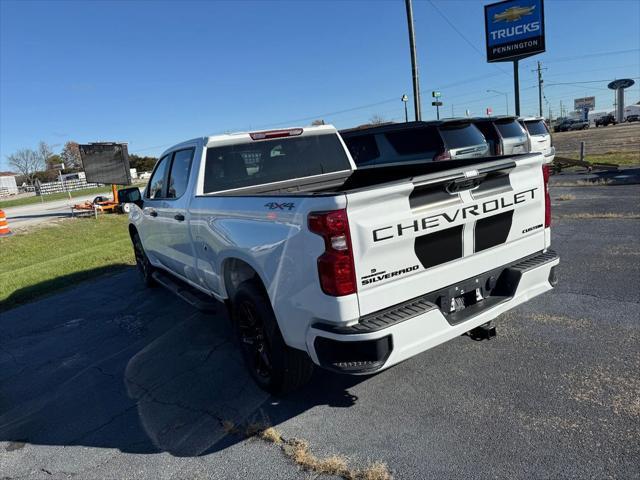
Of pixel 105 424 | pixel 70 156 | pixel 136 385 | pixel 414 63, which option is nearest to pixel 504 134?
pixel 414 63

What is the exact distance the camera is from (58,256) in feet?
40.7

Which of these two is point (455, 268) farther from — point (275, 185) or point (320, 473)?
point (275, 185)

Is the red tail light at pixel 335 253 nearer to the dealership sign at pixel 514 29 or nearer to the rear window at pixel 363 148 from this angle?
the rear window at pixel 363 148

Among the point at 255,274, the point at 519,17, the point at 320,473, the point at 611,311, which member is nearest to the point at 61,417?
the point at 255,274

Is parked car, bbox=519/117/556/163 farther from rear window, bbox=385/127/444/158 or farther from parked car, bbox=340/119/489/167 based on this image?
rear window, bbox=385/127/444/158

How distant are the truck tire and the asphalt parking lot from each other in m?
0.19

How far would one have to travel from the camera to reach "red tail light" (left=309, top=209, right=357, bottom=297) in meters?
2.67

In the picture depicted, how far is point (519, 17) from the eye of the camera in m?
23.9

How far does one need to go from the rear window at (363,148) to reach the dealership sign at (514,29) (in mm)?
18016

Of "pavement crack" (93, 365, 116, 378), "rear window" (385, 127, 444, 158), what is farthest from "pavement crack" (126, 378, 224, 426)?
"rear window" (385, 127, 444, 158)

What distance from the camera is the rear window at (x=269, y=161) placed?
4590 mm

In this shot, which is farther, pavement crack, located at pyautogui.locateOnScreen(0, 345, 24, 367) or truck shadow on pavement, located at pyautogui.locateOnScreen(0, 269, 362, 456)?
pavement crack, located at pyautogui.locateOnScreen(0, 345, 24, 367)

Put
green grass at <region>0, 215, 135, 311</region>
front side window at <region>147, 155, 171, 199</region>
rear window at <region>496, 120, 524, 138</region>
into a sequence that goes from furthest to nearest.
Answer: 1. rear window at <region>496, 120, 524, 138</region>
2. green grass at <region>0, 215, 135, 311</region>
3. front side window at <region>147, 155, 171, 199</region>

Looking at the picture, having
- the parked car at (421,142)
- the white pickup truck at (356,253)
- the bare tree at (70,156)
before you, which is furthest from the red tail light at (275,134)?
the bare tree at (70,156)
